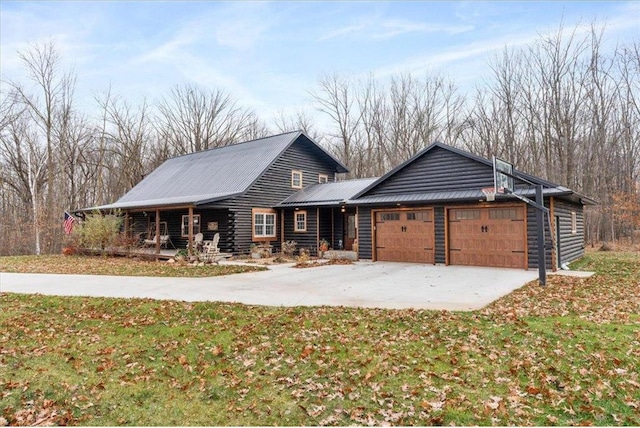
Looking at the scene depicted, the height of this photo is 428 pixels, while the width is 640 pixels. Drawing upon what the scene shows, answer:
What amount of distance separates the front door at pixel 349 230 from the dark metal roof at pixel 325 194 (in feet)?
3.99

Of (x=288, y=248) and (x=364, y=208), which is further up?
(x=364, y=208)

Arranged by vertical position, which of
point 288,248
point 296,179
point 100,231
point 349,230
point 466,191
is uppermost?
point 296,179

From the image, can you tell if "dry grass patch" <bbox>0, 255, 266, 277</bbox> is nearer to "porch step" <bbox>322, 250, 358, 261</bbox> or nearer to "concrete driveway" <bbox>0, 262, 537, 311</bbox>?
"concrete driveway" <bbox>0, 262, 537, 311</bbox>

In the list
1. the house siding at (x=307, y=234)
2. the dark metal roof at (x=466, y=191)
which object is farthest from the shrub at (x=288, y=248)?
the dark metal roof at (x=466, y=191)

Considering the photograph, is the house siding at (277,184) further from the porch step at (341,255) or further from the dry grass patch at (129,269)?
the dry grass patch at (129,269)

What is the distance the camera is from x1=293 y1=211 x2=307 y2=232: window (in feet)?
64.1

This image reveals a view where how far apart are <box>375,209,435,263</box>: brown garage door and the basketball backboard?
3.98 metres

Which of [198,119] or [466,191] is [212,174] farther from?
[198,119]

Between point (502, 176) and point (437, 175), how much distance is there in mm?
4002

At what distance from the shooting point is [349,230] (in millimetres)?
19688

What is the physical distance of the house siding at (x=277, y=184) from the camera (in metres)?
18.2

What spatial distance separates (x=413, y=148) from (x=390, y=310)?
81.4 feet

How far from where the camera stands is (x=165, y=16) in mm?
10891

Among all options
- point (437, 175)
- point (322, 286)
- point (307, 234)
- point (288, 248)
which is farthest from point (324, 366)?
point (307, 234)
